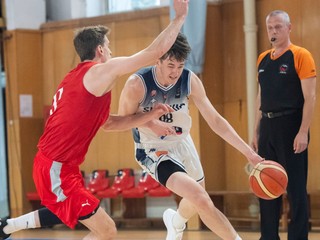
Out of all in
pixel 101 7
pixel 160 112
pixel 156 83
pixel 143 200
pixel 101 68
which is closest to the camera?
pixel 101 68

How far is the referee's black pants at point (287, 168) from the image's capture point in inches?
234

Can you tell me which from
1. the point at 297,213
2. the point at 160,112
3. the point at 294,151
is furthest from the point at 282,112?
the point at 160,112

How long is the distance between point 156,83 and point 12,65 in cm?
579

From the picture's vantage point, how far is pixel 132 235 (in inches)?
337

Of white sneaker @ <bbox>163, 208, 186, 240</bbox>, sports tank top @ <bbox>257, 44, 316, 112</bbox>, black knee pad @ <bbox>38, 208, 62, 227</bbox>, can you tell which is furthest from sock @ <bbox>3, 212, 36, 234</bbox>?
sports tank top @ <bbox>257, 44, 316, 112</bbox>

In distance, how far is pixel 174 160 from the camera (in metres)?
5.48

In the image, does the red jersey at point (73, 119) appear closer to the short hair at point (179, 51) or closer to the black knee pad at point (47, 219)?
the short hair at point (179, 51)

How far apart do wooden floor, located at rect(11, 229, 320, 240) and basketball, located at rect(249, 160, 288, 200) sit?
8.04 feet

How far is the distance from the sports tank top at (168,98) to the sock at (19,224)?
1204 mm

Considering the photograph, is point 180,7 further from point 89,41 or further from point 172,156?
point 172,156

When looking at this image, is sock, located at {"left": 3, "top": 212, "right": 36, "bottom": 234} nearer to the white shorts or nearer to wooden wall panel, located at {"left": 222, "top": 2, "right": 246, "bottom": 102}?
the white shorts

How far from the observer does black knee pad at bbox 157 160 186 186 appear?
5309 millimetres

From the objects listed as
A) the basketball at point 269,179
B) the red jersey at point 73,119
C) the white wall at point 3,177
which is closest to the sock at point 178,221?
the basketball at point 269,179

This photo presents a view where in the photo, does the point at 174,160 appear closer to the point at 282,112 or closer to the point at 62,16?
the point at 282,112
